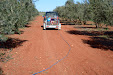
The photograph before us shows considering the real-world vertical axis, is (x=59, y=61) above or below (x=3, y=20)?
below

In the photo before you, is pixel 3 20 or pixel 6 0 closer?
pixel 3 20

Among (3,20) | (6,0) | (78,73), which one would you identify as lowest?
(78,73)

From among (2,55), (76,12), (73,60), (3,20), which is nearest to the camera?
(3,20)

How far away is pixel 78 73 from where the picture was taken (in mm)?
5273

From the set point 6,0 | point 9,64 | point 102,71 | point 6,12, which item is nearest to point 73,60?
point 102,71

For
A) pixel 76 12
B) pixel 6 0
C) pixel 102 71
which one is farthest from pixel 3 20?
pixel 76 12

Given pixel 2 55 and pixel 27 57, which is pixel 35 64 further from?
pixel 2 55

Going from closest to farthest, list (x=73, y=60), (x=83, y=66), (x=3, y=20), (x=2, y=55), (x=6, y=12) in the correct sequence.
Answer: (x=83, y=66), (x=3, y=20), (x=73, y=60), (x=6, y=12), (x=2, y=55)

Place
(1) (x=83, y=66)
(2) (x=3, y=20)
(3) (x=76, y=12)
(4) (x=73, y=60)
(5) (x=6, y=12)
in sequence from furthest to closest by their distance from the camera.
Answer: (3) (x=76, y=12) → (5) (x=6, y=12) → (4) (x=73, y=60) → (2) (x=3, y=20) → (1) (x=83, y=66)

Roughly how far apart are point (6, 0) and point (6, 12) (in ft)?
2.29

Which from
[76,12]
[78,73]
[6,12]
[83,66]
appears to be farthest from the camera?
[76,12]

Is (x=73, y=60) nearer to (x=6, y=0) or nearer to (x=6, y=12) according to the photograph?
(x=6, y=12)

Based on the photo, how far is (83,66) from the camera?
592 centimetres

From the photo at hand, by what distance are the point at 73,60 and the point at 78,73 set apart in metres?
1.49
